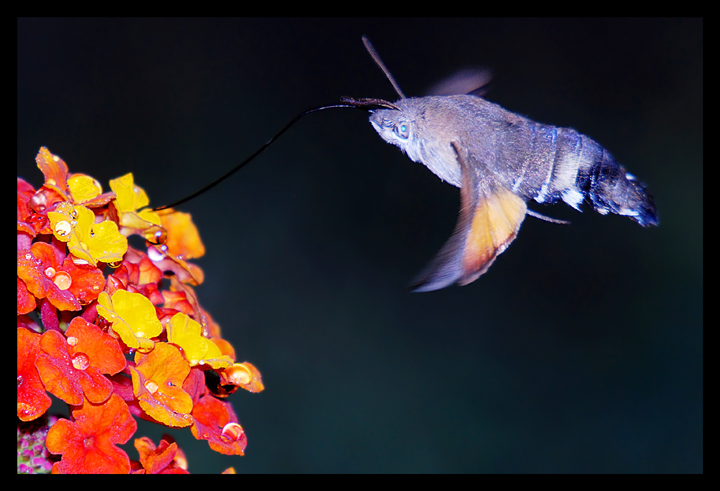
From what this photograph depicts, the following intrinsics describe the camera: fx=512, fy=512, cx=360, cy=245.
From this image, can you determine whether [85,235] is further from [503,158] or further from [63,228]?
[503,158]

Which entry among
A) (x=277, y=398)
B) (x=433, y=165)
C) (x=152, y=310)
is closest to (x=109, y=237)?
(x=152, y=310)

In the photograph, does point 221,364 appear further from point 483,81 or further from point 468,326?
point 468,326

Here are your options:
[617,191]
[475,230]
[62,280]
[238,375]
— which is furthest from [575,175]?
[62,280]

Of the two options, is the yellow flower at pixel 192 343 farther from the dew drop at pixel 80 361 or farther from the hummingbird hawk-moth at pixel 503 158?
the hummingbird hawk-moth at pixel 503 158

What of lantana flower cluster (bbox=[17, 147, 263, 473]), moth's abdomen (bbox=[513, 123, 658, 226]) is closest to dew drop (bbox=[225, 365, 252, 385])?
lantana flower cluster (bbox=[17, 147, 263, 473])

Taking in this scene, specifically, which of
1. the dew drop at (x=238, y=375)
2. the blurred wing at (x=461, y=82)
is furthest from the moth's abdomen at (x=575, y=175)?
the dew drop at (x=238, y=375)

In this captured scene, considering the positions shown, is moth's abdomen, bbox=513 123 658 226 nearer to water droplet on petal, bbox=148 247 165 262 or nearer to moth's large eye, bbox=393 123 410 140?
moth's large eye, bbox=393 123 410 140

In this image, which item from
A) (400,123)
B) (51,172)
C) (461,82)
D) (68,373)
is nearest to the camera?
(68,373)
